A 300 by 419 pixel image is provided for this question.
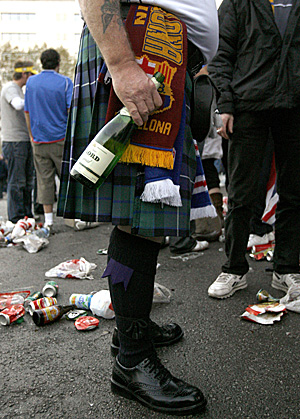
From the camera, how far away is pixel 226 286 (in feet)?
7.70

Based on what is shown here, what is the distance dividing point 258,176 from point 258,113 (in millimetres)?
374

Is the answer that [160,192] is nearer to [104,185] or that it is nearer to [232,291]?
[104,185]

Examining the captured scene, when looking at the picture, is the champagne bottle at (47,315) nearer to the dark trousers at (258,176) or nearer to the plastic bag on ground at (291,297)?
the dark trousers at (258,176)

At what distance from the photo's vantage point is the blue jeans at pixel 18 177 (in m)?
5.03

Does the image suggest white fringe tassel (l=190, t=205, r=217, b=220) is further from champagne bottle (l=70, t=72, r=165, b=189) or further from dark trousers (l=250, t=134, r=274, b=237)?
dark trousers (l=250, t=134, r=274, b=237)

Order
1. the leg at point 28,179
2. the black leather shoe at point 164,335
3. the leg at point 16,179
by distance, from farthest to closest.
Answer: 1. the leg at point 28,179
2. the leg at point 16,179
3. the black leather shoe at point 164,335

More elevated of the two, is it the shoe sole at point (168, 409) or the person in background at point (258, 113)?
the person in background at point (258, 113)

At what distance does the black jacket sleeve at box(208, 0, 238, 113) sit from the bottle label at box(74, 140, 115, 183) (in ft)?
4.17

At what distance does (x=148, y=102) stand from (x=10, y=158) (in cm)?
438

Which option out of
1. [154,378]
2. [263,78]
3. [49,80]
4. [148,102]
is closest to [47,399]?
[154,378]

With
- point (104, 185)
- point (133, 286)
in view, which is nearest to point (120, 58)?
point (104, 185)

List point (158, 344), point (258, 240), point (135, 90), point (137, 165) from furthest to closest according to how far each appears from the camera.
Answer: point (258, 240) < point (158, 344) < point (137, 165) < point (135, 90)

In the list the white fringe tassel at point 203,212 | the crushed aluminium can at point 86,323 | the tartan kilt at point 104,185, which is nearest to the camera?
the tartan kilt at point 104,185

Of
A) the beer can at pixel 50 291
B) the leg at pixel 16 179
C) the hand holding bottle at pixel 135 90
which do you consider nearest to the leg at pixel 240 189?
the beer can at pixel 50 291
